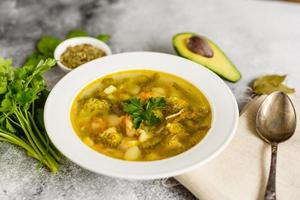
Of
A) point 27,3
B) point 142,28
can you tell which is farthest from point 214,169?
point 27,3

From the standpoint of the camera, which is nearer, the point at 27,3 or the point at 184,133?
the point at 184,133

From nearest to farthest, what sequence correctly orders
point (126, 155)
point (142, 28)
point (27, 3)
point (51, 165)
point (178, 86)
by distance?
point (126, 155)
point (51, 165)
point (178, 86)
point (142, 28)
point (27, 3)

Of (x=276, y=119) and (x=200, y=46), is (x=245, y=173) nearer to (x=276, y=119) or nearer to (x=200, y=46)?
(x=276, y=119)

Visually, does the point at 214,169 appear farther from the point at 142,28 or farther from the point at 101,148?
the point at 142,28

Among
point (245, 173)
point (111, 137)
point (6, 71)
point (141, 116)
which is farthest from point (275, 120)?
point (6, 71)

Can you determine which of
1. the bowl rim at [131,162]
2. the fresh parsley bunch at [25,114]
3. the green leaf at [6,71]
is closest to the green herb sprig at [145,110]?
the bowl rim at [131,162]

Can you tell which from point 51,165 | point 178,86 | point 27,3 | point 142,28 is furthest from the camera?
point 27,3
